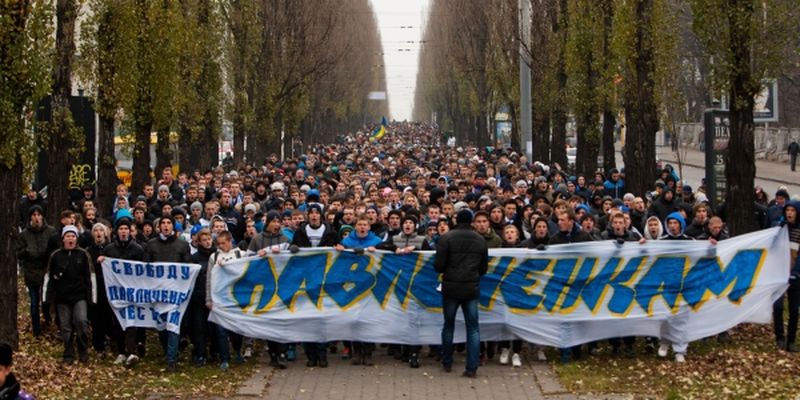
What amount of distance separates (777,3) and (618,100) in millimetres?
11358

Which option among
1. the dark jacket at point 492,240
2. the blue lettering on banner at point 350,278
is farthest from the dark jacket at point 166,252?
the dark jacket at point 492,240

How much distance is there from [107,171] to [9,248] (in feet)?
35.8

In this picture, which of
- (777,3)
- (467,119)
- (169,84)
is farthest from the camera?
(467,119)

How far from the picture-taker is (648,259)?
45.5 feet

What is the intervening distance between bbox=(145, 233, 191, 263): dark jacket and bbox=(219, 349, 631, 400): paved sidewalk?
1480 millimetres

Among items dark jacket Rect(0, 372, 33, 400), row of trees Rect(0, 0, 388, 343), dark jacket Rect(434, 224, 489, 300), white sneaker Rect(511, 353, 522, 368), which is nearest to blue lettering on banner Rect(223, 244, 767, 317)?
white sneaker Rect(511, 353, 522, 368)

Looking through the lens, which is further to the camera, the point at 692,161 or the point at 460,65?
the point at 692,161

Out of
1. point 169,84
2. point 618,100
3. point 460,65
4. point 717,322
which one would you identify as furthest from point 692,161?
point 717,322

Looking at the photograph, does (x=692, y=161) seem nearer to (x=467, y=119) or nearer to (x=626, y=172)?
(x=467, y=119)

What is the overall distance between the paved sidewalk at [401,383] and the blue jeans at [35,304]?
3.05m

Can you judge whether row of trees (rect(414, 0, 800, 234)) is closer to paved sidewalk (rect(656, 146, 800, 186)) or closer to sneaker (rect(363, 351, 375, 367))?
paved sidewalk (rect(656, 146, 800, 186))

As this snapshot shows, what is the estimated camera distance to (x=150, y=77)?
26016 millimetres

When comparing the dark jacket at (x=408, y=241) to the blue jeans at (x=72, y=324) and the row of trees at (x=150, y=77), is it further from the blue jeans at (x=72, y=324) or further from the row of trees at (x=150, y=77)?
the row of trees at (x=150, y=77)

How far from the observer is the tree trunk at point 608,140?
32562mm
